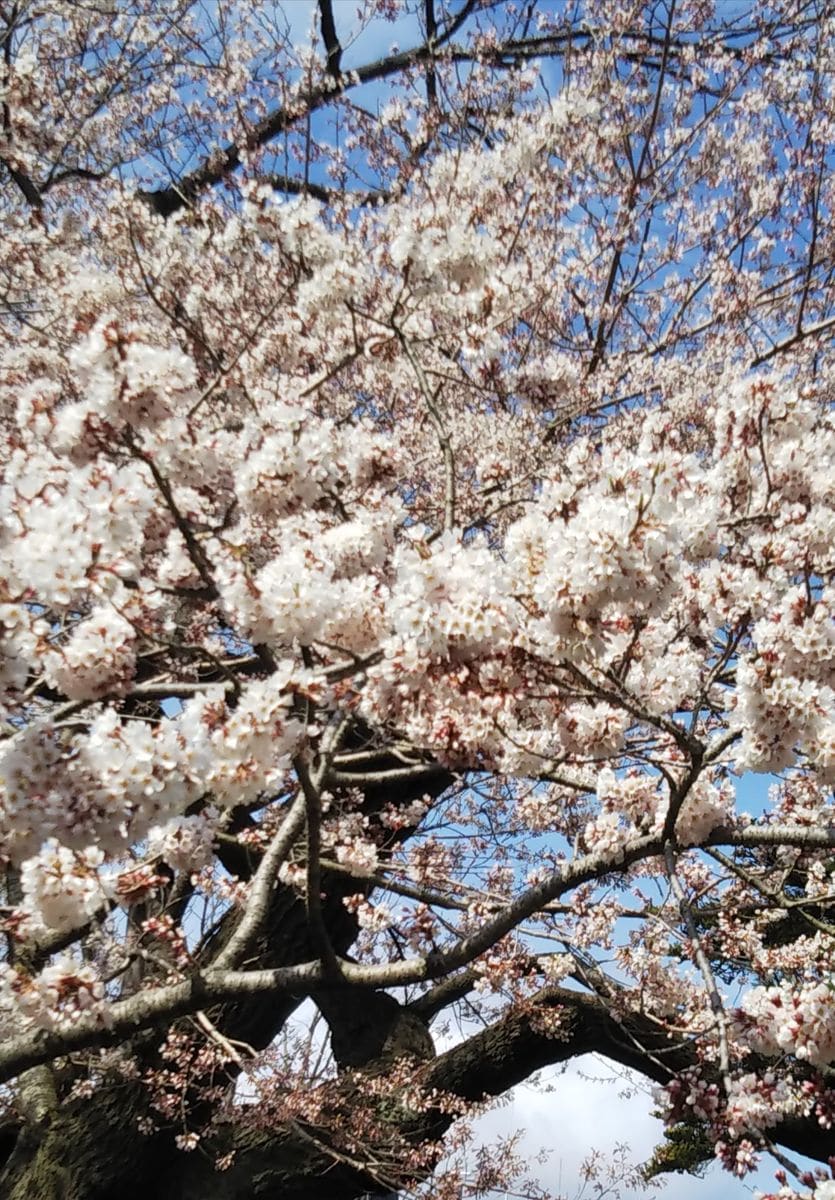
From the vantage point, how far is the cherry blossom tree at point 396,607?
7.97ft

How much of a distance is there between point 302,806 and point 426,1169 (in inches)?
133

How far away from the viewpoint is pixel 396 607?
7.77 ft

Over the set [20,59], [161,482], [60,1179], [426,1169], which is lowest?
[60,1179]

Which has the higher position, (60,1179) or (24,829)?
(24,829)

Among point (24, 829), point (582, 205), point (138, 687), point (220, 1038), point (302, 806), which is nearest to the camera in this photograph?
point (24, 829)

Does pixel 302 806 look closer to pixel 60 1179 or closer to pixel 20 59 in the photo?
pixel 60 1179

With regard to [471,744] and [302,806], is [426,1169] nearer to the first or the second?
[302,806]

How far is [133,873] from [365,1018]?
3953 millimetres

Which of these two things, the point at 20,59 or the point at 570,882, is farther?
the point at 20,59

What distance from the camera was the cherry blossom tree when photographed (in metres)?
2.43

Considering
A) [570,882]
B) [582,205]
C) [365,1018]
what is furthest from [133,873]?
[582,205]

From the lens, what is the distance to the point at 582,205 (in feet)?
27.0

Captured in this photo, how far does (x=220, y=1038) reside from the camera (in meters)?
4.16

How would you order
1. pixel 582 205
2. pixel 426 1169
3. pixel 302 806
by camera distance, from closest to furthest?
pixel 302 806 → pixel 426 1169 → pixel 582 205
